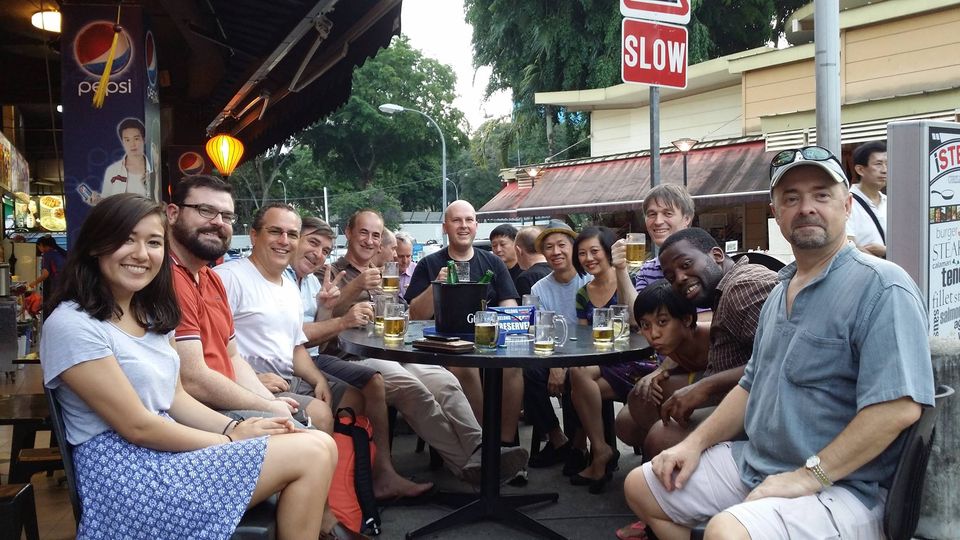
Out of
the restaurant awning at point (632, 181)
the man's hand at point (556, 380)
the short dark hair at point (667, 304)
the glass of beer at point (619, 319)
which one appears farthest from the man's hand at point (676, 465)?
the restaurant awning at point (632, 181)

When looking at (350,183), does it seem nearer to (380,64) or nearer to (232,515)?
(380,64)

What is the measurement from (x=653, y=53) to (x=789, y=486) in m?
3.11

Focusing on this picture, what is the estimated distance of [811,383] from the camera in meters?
2.15

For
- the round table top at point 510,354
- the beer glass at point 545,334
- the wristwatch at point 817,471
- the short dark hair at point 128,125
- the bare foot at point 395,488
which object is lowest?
the bare foot at point 395,488

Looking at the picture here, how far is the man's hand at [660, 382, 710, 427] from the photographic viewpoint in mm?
2969

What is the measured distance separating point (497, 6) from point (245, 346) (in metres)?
18.0

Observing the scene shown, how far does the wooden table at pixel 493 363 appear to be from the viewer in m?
3.15

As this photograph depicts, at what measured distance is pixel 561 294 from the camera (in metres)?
5.13

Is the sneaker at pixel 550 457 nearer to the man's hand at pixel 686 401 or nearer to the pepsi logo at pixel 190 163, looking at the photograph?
the man's hand at pixel 686 401

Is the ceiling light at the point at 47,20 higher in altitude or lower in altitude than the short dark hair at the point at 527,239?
higher

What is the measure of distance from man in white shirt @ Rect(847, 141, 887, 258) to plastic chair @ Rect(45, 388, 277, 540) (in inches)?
143

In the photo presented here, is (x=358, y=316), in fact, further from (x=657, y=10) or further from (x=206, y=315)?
(x=657, y=10)

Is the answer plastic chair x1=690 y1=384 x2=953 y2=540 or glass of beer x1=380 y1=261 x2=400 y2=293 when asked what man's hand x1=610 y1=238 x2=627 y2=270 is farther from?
plastic chair x1=690 y1=384 x2=953 y2=540

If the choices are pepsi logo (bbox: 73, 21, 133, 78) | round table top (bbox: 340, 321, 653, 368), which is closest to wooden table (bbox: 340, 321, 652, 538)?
round table top (bbox: 340, 321, 653, 368)
